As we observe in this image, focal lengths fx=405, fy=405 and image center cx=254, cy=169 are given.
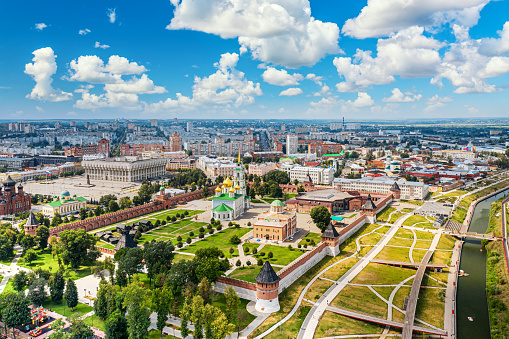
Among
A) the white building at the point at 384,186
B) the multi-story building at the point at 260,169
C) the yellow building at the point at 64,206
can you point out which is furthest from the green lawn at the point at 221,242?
the multi-story building at the point at 260,169

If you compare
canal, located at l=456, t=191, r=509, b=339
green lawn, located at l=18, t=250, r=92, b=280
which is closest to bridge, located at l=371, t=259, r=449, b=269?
canal, located at l=456, t=191, r=509, b=339

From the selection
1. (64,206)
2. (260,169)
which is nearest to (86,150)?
(260,169)

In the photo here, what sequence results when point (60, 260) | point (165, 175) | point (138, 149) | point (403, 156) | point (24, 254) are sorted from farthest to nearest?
point (138, 149) → point (403, 156) → point (165, 175) → point (24, 254) → point (60, 260)

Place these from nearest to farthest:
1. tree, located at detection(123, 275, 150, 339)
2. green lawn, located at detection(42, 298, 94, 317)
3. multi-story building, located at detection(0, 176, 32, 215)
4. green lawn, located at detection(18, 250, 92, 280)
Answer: tree, located at detection(123, 275, 150, 339)
green lawn, located at detection(42, 298, 94, 317)
green lawn, located at detection(18, 250, 92, 280)
multi-story building, located at detection(0, 176, 32, 215)

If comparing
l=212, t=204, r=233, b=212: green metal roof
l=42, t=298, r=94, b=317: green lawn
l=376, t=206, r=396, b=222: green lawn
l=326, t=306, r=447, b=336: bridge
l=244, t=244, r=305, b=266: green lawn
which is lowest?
l=326, t=306, r=447, b=336: bridge

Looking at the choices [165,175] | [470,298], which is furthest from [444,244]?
[165,175]

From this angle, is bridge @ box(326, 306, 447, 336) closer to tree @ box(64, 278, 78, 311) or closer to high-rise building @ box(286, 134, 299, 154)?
Answer: tree @ box(64, 278, 78, 311)

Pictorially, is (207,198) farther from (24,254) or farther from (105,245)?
(24,254)
